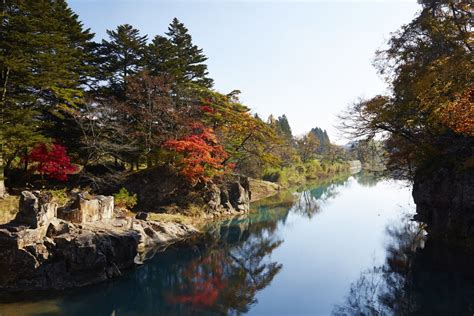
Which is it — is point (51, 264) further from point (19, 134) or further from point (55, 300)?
point (19, 134)

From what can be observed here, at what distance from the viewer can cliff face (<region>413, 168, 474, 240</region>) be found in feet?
52.0

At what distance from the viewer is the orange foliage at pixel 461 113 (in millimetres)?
11383

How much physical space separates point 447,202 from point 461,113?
7.65m

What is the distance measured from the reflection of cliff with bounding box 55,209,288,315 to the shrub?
580 centimetres

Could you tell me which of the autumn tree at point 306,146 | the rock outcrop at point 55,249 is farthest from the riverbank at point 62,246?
the autumn tree at point 306,146

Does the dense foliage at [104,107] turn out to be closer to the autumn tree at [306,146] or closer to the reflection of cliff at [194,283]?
the reflection of cliff at [194,283]

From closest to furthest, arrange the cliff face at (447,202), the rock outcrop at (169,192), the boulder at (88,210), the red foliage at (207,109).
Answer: the boulder at (88,210)
the cliff face at (447,202)
the rock outcrop at (169,192)
the red foliage at (207,109)

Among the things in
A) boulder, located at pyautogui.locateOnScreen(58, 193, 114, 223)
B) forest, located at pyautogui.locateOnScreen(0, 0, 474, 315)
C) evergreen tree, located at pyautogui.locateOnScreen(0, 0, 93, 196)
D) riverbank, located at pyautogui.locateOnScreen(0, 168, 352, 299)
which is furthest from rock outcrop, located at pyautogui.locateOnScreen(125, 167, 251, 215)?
evergreen tree, located at pyautogui.locateOnScreen(0, 0, 93, 196)

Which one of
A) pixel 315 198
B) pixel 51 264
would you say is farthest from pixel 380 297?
pixel 315 198

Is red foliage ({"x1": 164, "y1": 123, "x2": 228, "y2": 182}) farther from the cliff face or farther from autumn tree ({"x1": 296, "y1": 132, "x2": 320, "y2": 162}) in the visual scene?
autumn tree ({"x1": 296, "y1": 132, "x2": 320, "y2": 162})

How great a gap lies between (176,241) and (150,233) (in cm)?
156

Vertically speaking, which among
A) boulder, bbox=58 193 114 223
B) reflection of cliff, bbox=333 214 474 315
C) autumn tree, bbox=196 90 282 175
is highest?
autumn tree, bbox=196 90 282 175

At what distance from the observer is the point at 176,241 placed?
19.5 m

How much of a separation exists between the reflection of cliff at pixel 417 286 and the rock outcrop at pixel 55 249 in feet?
29.0
